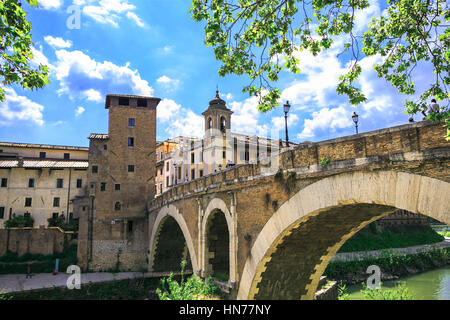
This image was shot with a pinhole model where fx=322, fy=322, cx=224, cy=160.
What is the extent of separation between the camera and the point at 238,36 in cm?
648

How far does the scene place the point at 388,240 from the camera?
110ft

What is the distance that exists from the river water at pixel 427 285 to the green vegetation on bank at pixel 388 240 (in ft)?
21.0

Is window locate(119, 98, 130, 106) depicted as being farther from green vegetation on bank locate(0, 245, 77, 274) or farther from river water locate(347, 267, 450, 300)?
river water locate(347, 267, 450, 300)

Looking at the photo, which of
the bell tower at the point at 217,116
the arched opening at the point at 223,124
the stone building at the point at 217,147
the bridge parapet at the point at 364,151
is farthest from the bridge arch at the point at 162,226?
the arched opening at the point at 223,124

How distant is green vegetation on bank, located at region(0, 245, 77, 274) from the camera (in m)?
25.2

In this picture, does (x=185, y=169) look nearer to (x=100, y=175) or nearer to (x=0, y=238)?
(x=100, y=175)

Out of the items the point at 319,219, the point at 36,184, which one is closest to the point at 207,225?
the point at 319,219

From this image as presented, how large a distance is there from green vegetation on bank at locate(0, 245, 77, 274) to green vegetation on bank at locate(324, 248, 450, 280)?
2044 centimetres

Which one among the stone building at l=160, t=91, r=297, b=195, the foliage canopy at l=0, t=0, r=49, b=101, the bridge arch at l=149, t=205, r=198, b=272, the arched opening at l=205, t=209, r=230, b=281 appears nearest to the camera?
the foliage canopy at l=0, t=0, r=49, b=101

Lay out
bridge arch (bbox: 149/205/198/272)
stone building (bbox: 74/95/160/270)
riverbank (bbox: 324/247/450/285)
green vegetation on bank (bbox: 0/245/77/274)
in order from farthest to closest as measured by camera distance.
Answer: stone building (bbox: 74/95/160/270)
green vegetation on bank (bbox: 0/245/77/274)
riverbank (bbox: 324/247/450/285)
bridge arch (bbox: 149/205/198/272)

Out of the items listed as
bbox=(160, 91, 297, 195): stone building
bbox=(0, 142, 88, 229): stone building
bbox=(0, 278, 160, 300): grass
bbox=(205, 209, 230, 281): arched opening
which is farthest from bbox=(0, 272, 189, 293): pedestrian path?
bbox=(205, 209, 230, 281): arched opening

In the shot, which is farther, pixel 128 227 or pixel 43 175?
pixel 43 175
